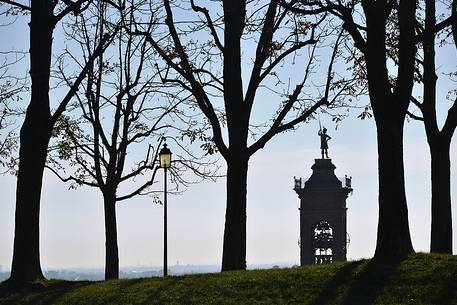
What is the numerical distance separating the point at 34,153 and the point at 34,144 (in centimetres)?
23

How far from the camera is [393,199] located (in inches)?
758

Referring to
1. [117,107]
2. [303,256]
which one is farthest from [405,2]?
[303,256]

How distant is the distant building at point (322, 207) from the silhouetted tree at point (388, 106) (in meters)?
37.1

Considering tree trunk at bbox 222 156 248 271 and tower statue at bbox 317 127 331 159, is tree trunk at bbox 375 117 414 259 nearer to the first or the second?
tree trunk at bbox 222 156 248 271

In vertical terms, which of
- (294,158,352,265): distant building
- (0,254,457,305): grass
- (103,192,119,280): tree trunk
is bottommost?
(0,254,457,305): grass

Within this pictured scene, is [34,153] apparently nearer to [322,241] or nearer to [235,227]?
[235,227]

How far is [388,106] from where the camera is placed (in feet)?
64.7

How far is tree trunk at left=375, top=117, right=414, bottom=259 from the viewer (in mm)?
19234

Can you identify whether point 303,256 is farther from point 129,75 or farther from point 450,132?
point 450,132

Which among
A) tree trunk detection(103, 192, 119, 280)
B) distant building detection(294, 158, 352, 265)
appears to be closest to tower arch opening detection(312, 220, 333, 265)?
distant building detection(294, 158, 352, 265)

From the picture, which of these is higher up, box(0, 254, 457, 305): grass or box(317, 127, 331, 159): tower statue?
box(317, 127, 331, 159): tower statue

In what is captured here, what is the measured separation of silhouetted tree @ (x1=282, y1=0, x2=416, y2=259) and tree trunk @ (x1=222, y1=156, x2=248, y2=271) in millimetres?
4219

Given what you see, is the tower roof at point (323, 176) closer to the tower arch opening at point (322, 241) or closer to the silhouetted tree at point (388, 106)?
the tower arch opening at point (322, 241)

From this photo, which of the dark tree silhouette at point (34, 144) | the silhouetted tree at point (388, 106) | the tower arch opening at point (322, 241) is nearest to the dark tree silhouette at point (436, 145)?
the silhouetted tree at point (388, 106)
